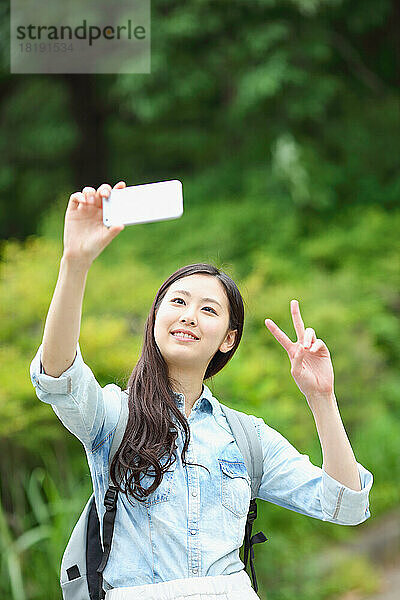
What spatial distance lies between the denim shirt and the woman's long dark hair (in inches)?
1.0

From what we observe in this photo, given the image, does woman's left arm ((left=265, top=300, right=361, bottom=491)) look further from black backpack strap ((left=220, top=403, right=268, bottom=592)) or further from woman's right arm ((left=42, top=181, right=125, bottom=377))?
woman's right arm ((left=42, top=181, right=125, bottom=377))

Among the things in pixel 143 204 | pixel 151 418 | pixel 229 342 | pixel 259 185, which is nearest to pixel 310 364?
pixel 229 342

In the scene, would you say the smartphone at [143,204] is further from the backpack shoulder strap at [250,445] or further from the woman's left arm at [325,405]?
the backpack shoulder strap at [250,445]

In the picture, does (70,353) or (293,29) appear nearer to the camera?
(70,353)

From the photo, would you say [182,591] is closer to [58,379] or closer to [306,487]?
[306,487]

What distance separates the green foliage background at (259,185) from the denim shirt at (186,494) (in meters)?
2.09

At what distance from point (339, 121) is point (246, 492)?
5.72 m

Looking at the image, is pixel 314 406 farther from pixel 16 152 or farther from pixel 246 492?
pixel 16 152

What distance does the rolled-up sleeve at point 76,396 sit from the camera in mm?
1299

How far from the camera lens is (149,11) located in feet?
20.5

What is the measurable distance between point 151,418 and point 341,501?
0.40 meters

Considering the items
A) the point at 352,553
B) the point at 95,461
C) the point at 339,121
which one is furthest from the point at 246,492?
the point at 339,121

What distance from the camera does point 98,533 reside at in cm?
147

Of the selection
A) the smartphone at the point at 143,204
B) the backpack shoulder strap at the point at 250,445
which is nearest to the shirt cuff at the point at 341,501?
the backpack shoulder strap at the point at 250,445
